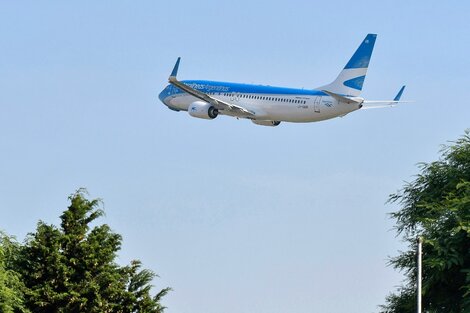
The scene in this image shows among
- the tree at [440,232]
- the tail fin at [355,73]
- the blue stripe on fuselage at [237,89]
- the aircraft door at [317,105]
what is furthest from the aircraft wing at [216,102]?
the tree at [440,232]

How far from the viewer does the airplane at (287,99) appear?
110125 mm

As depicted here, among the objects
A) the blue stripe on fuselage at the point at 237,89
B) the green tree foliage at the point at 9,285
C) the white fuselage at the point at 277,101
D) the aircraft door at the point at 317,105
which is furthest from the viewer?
the blue stripe on fuselage at the point at 237,89

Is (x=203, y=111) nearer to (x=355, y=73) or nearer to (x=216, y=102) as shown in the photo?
(x=216, y=102)

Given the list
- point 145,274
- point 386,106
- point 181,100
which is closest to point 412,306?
point 145,274

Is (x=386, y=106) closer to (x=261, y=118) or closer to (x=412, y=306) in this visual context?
(x=261, y=118)

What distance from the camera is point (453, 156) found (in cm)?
8081

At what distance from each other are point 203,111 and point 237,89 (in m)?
4.90

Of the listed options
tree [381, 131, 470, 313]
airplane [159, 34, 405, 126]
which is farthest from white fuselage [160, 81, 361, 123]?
tree [381, 131, 470, 313]

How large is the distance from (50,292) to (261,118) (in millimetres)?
43756

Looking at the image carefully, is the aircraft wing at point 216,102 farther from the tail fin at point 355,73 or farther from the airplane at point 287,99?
the tail fin at point 355,73

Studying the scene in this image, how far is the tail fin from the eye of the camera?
113688 mm

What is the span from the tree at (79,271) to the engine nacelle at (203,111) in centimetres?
3896

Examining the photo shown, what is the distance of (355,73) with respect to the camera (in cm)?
11488

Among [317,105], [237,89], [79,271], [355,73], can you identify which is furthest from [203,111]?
[79,271]
